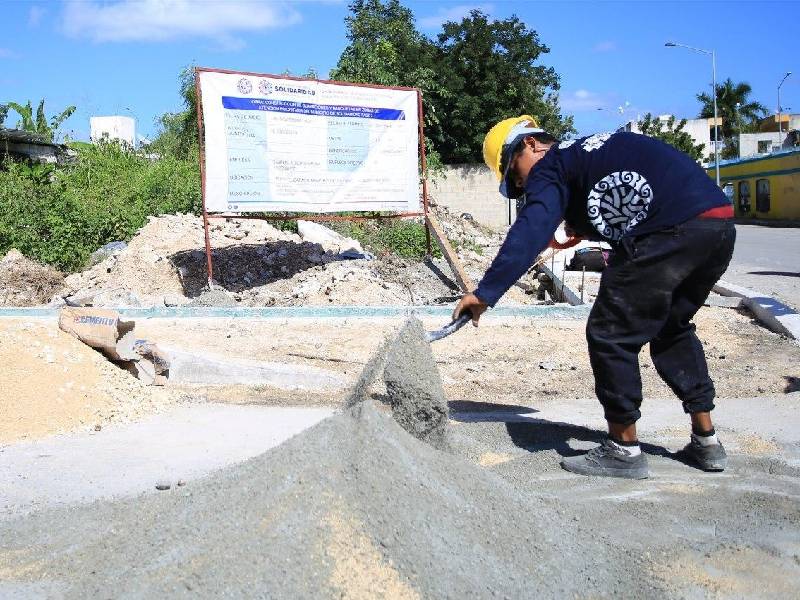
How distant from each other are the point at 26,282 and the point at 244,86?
3.76m

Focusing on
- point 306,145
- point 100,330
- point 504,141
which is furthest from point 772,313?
point 100,330

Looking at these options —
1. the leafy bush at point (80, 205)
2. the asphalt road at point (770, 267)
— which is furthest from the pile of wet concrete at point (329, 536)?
the leafy bush at point (80, 205)

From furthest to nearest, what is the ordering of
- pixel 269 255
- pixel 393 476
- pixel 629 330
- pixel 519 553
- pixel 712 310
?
pixel 269 255 → pixel 712 310 → pixel 629 330 → pixel 393 476 → pixel 519 553

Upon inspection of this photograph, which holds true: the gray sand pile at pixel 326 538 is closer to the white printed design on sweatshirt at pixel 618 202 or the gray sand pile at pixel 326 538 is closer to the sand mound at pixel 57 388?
the white printed design on sweatshirt at pixel 618 202

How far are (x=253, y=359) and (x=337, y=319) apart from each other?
160cm

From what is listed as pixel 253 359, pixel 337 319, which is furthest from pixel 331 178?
pixel 253 359

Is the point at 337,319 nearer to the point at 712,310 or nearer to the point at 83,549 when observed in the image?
the point at 712,310

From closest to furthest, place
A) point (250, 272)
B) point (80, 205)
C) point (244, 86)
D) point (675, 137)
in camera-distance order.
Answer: point (244, 86)
point (250, 272)
point (80, 205)
point (675, 137)

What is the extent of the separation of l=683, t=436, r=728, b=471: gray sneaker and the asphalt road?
5632 mm

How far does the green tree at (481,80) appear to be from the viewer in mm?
29188

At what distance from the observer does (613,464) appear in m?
3.82

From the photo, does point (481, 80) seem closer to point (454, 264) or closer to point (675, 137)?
point (454, 264)

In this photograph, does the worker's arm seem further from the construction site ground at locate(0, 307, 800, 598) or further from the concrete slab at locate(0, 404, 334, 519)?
the concrete slab at locate(0, 404, 334, 519)

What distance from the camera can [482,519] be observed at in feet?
9.86
